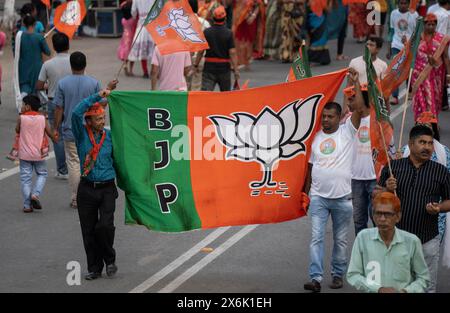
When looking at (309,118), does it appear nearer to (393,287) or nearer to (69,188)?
(393,287)

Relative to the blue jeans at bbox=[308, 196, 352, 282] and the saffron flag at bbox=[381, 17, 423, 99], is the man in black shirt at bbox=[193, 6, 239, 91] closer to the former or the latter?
the saffron flag at bbox=[381, 17, 423, 99]

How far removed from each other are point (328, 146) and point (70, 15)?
688 centimetres

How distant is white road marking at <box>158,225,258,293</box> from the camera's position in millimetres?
10539

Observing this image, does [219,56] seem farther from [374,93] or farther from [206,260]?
[374,93]

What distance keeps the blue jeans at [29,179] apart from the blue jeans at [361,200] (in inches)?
155

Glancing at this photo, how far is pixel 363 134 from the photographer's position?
35.9 feet

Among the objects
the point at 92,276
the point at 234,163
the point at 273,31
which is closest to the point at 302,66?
the point at 234,163

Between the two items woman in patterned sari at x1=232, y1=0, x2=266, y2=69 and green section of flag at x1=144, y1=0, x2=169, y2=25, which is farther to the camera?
woman in patterned sari at x1=232, y1=0, x2=266, y2=69

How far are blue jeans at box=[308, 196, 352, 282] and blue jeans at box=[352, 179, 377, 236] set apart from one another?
0.52 m

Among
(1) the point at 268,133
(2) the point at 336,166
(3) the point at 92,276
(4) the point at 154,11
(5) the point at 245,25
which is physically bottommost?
(5) the point at 245,25

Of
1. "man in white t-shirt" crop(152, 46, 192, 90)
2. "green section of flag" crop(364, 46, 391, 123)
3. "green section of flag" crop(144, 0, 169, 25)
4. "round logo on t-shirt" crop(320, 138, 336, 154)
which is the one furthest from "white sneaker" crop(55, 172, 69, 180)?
"green section of flag" crop(364, 46, 391, 123)

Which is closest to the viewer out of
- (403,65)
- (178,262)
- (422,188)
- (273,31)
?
(422,188)

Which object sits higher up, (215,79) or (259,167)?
(259,167)
